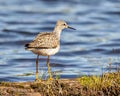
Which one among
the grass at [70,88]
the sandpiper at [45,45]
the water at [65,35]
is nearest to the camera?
the grass at [70,88]

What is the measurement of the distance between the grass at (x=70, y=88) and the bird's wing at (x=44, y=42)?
1057mm

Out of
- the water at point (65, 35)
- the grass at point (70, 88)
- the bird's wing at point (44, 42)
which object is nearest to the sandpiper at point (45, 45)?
the bird's wing at point (44, 42)

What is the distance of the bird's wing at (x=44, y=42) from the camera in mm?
11047

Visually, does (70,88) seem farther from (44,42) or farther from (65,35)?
(65,35)

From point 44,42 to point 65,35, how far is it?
10.2m

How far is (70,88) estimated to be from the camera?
32.7 ft

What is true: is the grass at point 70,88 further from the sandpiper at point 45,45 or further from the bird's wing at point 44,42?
the bird's wing at point 44,42

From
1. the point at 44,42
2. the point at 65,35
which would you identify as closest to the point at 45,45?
the point at 44,42

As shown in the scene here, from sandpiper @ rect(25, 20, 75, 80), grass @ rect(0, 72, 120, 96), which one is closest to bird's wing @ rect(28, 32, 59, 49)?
sandpiper @ rect(25, 20, 75, 80)

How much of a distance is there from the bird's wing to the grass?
1057 millimetres

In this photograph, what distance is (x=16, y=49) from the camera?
18766 millimetres

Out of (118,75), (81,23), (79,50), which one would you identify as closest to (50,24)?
(81,23)

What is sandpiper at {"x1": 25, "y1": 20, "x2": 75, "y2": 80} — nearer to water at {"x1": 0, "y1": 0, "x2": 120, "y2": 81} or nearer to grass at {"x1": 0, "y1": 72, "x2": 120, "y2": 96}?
grass at {"x1": 0, "y1": 72, "x2": 120, "y2": 96}

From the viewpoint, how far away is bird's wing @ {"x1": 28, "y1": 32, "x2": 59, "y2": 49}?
1105 cm
